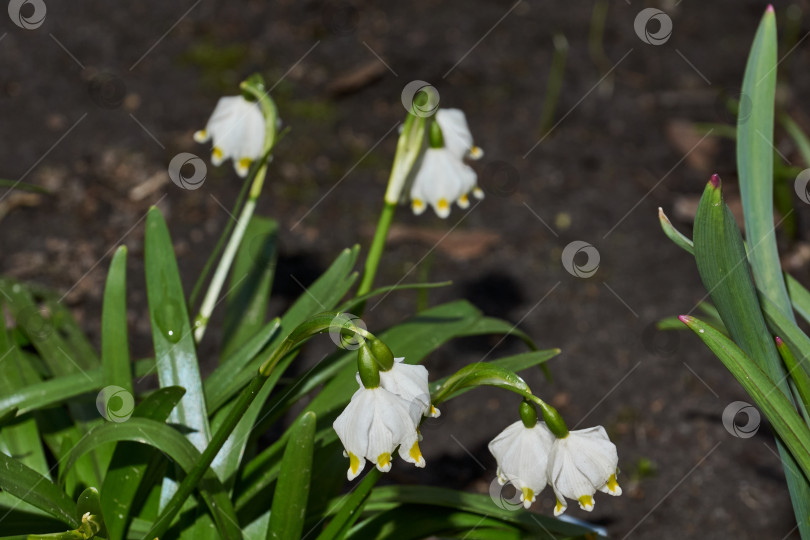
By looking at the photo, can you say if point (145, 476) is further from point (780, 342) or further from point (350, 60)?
point (350, 60)

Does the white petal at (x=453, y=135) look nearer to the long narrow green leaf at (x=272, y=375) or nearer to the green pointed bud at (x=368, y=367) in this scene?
the long narrow green leaf at (x=272, y=375)

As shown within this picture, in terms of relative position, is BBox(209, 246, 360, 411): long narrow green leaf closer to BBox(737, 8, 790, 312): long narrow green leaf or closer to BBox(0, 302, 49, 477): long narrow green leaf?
BBox(0, 302, 49, 477): long narrow green leaf

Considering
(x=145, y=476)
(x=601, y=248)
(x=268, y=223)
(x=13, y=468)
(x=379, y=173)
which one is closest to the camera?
(x=13, y=468)

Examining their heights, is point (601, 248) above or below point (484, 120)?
below

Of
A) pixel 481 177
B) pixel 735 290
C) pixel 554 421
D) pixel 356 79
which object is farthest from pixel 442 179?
pixel 356 79

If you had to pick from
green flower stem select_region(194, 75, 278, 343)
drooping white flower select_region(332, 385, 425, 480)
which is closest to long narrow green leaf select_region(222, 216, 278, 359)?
green flower stem select_region(194, 75, 278, 343)

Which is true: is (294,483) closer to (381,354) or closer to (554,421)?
(381,354)

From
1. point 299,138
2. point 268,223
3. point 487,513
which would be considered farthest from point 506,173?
point 487,513
